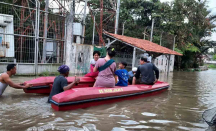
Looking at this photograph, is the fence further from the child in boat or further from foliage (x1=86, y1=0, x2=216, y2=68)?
foliage (x1=86, y1=0, x2=216, y2=68)

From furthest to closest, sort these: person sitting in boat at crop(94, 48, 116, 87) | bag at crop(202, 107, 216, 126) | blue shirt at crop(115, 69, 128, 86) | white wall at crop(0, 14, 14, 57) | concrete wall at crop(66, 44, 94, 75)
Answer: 1. concrete wall at crop(66, 44, 94, 75)
2. white wall at crop(0, 14, 14, 57)
3. blue shirt at crop(115, 69, 128, 86)
4. person sitting in boat at crop(94, 48, 116, 87)
5. bag at crop(202, 107, 216, 126)

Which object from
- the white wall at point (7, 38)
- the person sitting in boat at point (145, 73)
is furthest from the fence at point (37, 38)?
the person sitting in boat at point (145, 73)

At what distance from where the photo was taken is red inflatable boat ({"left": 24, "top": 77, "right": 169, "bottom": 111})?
4227 mm

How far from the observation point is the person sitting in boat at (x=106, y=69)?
4.70 m

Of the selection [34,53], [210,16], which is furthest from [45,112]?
[210,16]

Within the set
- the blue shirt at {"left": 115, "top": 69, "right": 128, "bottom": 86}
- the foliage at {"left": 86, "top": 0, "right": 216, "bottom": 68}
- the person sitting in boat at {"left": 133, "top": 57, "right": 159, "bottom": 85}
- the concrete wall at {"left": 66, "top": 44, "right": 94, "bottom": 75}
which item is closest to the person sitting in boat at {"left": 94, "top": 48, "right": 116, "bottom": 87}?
the blue shirt at {"left": 115, "top": 69, "right": 128, "bottom": 86}

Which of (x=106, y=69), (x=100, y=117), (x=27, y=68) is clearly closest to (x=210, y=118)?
(x=100, y=117)

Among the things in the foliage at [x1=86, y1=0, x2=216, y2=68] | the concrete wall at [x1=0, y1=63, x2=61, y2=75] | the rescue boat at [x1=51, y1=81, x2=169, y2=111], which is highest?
the foliage at [x1=86, y1=0, x2=216, y2=68]

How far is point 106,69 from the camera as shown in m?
→ 4.77

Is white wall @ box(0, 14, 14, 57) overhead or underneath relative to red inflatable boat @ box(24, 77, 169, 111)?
overhead

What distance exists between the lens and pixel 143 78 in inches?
259

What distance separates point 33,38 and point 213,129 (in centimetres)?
818

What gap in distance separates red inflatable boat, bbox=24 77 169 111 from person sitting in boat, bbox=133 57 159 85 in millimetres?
240

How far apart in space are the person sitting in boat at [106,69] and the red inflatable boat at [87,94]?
0.58ft
